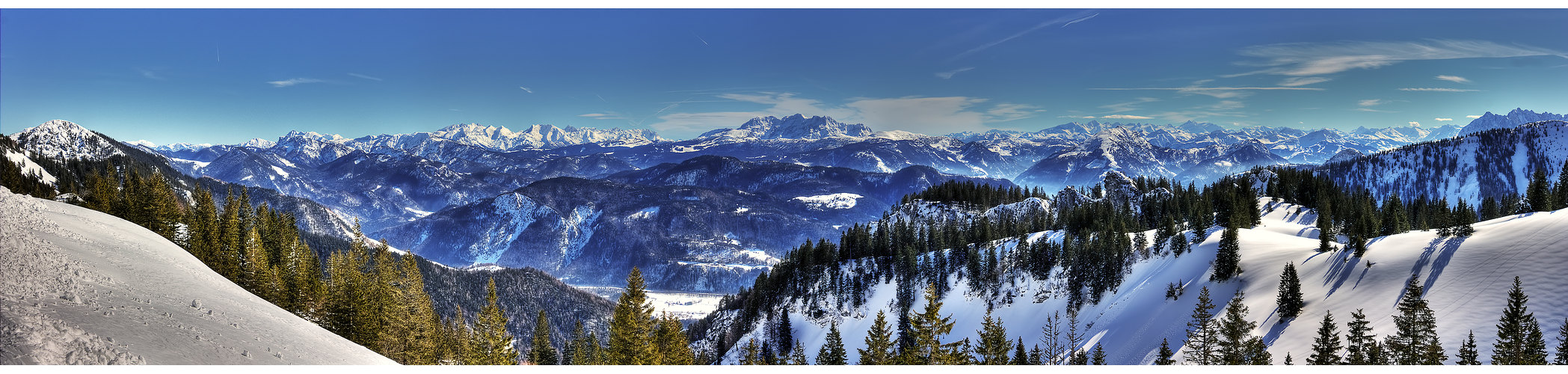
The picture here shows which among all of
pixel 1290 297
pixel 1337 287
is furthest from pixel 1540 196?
pixel 1290 297

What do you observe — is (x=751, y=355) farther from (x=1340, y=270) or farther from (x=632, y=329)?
(x=1340, y=270)

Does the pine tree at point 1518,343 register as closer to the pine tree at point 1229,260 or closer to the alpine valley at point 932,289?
the alpine valley at point 932,289

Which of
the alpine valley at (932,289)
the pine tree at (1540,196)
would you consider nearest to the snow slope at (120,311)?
the alpine valley at (932,289)
